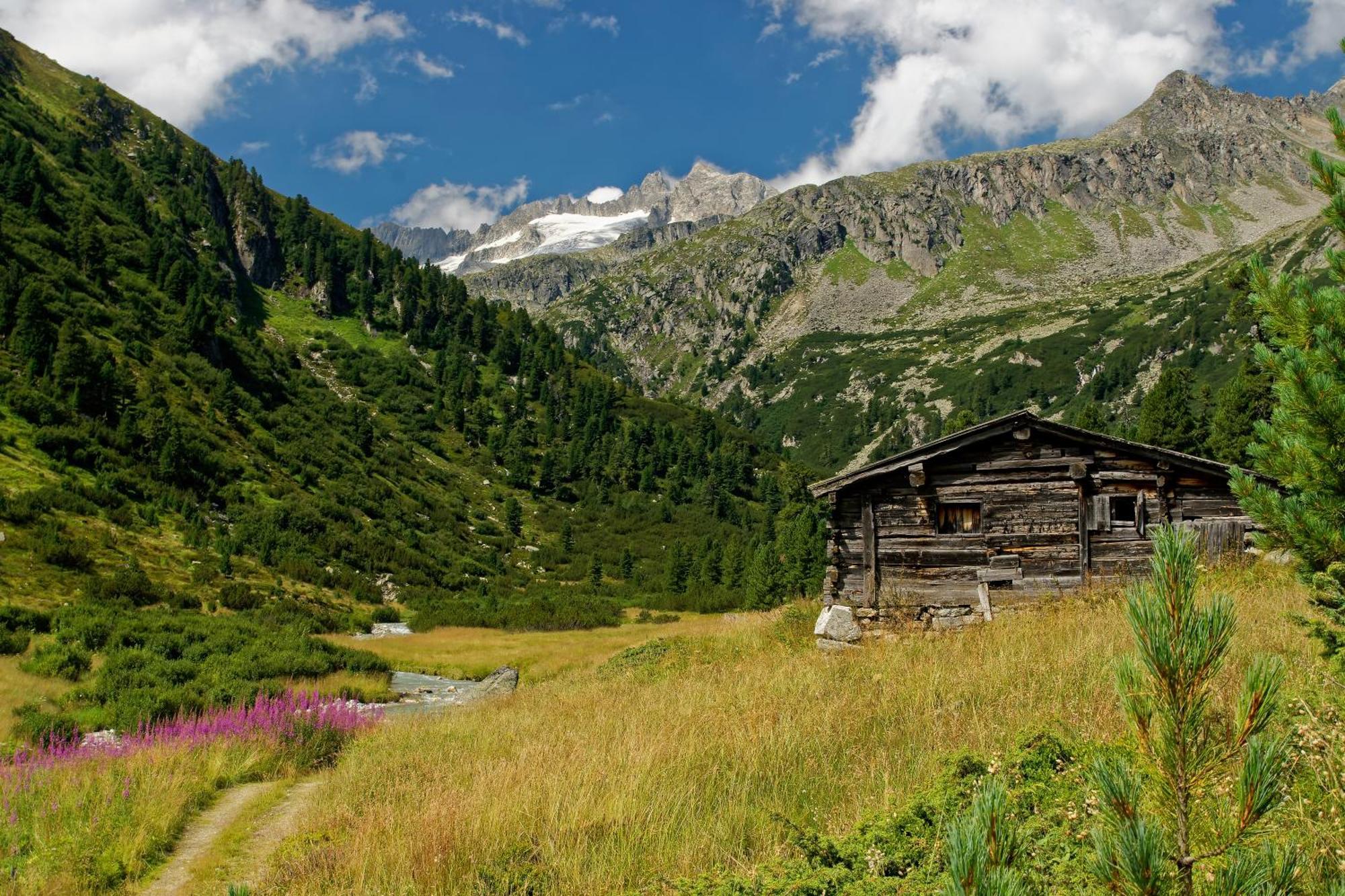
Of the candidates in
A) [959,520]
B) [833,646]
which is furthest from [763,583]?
[833,646]

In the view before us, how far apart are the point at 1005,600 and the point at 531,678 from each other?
14627 millimetres

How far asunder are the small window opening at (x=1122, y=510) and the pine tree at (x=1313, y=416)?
42.6 feet

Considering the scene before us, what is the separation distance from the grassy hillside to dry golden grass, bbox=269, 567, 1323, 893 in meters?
9.85

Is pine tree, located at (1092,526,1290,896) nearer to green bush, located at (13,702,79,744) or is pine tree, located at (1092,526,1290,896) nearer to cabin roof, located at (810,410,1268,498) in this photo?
cabin roof, located at (810,410,1268,498)

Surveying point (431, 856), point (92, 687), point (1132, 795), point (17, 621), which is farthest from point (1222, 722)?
Answer: point (17, 621)

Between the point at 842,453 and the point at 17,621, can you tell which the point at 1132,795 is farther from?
the point at 842,453

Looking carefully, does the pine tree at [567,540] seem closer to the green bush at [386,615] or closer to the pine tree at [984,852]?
the green bush at [386,615]

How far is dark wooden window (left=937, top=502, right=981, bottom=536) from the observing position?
18.0 metres

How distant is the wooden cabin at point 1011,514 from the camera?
56.7 ft

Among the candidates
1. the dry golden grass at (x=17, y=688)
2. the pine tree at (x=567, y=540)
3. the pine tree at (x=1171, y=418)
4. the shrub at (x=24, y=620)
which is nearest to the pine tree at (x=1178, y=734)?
the dry golden grass at (x=17, y=688)

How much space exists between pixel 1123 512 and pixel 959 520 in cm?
377

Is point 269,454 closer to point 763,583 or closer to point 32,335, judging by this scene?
point 32,335

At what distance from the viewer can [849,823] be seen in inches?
201

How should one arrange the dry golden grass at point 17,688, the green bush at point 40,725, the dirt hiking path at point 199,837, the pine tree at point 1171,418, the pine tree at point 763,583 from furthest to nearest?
1. the pine tree at point 763,583
2. the pine tree at point 1171,418
3. the dry golden grass at point 17,688
4. the green bush at point 40,725
5. the dirt hiking path at point 199,837
